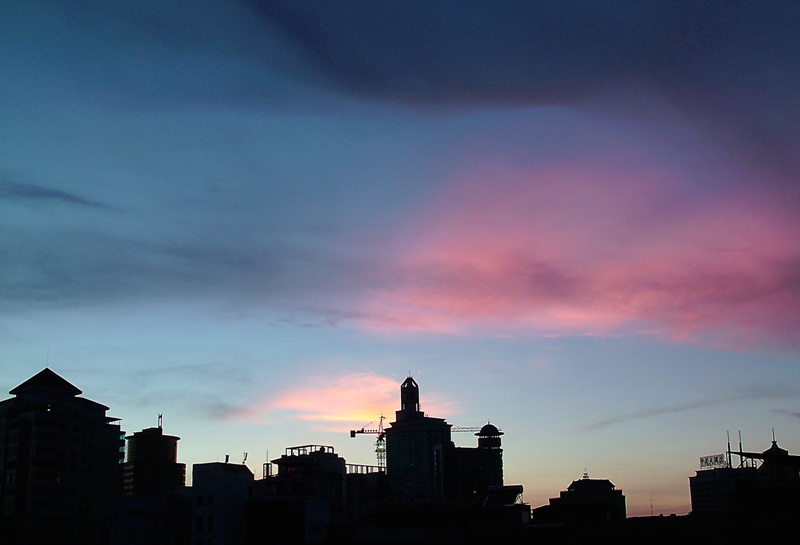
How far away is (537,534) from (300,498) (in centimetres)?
4181

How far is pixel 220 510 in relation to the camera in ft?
502

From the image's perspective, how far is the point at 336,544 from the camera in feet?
465

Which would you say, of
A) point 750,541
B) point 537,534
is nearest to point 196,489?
point 537,534

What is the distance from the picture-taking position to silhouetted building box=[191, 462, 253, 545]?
500ft

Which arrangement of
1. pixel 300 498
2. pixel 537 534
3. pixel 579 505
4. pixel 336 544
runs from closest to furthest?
pixel 537 534
pixel 336 544
pixel 300 498
pixel 579 505

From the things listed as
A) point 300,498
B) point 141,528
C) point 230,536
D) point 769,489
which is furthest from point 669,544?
point 141,528

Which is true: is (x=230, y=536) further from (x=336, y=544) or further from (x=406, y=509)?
(x=406, y=509)

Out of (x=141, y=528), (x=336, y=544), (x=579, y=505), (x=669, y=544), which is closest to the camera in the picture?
(x=669, y=544)

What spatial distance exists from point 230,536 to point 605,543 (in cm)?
6403

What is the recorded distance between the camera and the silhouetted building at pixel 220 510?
500 ft

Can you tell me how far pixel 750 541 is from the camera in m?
110

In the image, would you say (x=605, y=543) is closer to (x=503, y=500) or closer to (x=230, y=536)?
(x=230, y=536)

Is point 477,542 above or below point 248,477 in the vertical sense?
below

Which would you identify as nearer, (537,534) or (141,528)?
(537,534)
